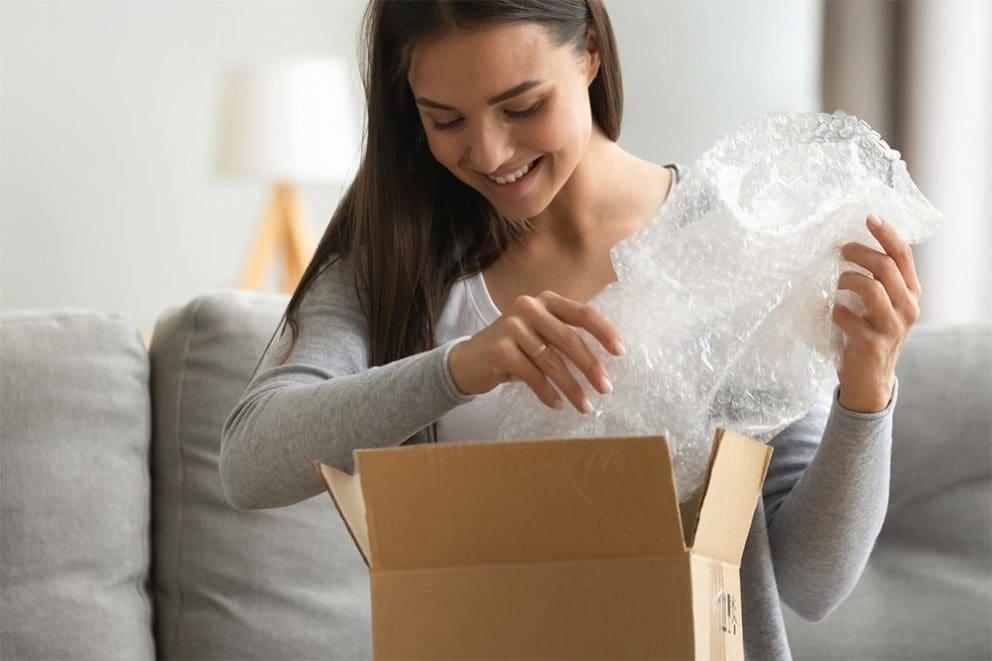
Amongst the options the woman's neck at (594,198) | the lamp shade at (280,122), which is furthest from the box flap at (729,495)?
the lamp shade at (280,122)

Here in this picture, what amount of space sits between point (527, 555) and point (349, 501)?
14 cm

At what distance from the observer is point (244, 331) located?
1700mm

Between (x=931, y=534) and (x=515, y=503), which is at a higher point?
(x=515, y=503)

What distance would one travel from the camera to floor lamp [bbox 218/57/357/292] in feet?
10.4

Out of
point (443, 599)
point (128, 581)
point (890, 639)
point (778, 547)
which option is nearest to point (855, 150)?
point (778, 547)

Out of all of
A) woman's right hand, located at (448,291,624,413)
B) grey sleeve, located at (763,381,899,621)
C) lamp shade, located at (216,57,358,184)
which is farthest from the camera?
lamp shade, located at (216,57,358,184)

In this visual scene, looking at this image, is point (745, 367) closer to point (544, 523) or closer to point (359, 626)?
point (544, 523)

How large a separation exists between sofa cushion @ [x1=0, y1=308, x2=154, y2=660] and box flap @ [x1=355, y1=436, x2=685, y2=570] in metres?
0.85

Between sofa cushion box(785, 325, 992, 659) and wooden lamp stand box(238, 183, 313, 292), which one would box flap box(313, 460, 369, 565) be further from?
wooden lamp stand box(238, 183, 313, 292)

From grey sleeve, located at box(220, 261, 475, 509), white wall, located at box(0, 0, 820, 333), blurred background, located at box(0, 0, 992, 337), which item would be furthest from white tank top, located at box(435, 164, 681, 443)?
white wall, located at box(0, 0, 820, 333)

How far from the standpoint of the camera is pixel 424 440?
140 cm

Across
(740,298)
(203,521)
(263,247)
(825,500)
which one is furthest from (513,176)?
(263,247)

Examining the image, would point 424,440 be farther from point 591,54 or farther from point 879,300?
point 879,300

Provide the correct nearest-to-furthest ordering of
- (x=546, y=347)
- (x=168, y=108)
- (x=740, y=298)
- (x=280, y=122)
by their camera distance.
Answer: (x=546, y=347) → (x=740, y=298) → (x=280, y=122) → (x=168, y=108)
